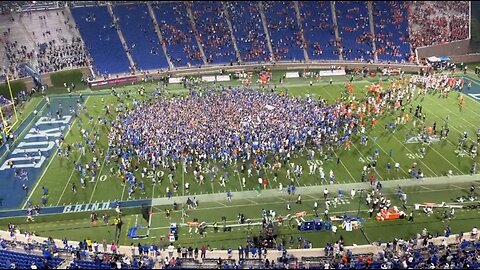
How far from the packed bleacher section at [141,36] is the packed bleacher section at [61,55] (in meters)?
5.26

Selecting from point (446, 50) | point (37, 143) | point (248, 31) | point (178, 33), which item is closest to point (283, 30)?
point (248, 31)

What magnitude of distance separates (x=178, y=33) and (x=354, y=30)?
20738mm

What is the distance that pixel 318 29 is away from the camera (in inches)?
2304

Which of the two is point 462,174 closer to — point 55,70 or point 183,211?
point 183,211

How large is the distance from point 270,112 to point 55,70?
2494 centimetres

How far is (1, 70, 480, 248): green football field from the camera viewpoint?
23.9m

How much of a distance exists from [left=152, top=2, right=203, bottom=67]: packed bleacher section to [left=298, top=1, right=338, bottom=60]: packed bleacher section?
1300 cm

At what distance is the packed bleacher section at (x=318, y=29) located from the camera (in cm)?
5497

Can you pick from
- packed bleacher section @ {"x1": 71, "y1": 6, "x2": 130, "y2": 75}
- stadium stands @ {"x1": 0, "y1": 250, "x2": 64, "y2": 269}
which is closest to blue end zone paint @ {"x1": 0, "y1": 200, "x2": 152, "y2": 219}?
stadium stands @ {"x1": 0, "y1": 250, "x2": 64, "y2": 269}

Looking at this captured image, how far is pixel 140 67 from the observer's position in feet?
170

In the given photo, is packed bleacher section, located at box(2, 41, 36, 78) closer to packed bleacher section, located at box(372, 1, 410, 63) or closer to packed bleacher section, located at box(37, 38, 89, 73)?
packed bleacher section, located at box(37, 38, 89, 73)

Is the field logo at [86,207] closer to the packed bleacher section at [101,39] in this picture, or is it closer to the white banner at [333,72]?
the packed bleacher section at [101,39]

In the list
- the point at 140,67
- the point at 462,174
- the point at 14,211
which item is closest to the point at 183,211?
the point at 14,211

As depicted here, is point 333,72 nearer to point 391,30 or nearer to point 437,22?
point 391,30
